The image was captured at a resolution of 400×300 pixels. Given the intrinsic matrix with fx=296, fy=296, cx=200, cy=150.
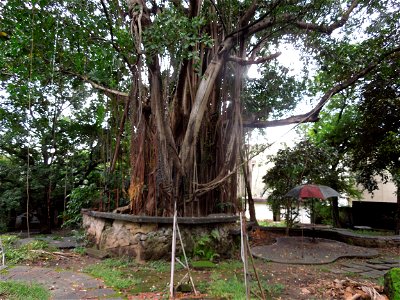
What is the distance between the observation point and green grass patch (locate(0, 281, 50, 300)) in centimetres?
272

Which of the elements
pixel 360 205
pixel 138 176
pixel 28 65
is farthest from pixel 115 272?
pixel 360 205

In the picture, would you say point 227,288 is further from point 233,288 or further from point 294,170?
point 294,170

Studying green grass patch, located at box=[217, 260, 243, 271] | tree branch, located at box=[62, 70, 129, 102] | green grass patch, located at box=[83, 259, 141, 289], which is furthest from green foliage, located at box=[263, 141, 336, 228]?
green grass patch, located at box=[83, 259, 141, 289]

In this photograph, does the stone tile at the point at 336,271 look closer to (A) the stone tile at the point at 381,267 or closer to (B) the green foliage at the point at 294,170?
(A) the stone tile at the point at 381,267

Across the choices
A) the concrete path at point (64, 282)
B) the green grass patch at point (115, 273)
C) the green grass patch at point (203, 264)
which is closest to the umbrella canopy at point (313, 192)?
the green grass patch at point (203, 264)

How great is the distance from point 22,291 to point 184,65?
3.82 m

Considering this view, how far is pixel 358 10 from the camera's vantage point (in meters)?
5.85

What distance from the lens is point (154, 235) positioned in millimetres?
4480

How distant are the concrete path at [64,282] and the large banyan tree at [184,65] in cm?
153

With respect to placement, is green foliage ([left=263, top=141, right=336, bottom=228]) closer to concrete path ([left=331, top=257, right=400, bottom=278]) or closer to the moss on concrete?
concrete path ([left=331, top=257, right=400, bottom=278])

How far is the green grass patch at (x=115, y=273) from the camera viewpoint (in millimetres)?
3330

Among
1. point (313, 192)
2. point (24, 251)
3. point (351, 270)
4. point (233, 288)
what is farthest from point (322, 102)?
point (24, 251)

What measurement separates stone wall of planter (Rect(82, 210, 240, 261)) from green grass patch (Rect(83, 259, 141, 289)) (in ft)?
0.86

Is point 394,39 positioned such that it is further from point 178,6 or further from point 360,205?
point 360,205
